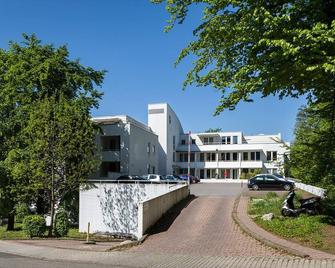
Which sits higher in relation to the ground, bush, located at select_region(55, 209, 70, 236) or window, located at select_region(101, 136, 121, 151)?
window, located at select_region(101, 136, 121, 151)

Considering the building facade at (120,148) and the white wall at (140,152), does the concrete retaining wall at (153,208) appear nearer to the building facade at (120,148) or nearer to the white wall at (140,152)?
the building facade at (120,148)

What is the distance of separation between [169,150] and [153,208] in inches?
2301

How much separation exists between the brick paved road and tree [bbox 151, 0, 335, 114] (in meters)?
4.19

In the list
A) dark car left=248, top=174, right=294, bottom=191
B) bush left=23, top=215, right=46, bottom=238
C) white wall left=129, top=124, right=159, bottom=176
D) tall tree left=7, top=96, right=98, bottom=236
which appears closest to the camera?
bush left=23, top=215, right=46, bottom=238

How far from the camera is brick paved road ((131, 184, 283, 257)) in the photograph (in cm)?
1339

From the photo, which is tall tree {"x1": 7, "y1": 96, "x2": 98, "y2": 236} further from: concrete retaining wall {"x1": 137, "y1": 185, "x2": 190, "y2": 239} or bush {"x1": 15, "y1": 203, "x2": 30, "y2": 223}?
bush {"x1": 15, "y1": 203, "x2": 30, "y2": 223}

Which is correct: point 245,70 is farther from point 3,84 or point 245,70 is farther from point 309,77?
point 3,84

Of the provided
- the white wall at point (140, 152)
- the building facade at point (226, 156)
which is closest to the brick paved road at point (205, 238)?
the white wall at point (140, 152)

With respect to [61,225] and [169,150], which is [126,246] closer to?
[61,225]

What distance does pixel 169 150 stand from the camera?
77.9 m

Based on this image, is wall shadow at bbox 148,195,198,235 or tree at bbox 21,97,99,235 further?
tree at bbox 21,97,99,235

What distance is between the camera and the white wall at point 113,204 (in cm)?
2991

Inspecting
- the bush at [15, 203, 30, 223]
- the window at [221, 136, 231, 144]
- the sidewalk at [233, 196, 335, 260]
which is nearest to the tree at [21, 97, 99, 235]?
the bush at [15, 203, 30, 223]

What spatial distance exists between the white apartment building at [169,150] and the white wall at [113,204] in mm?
22373
